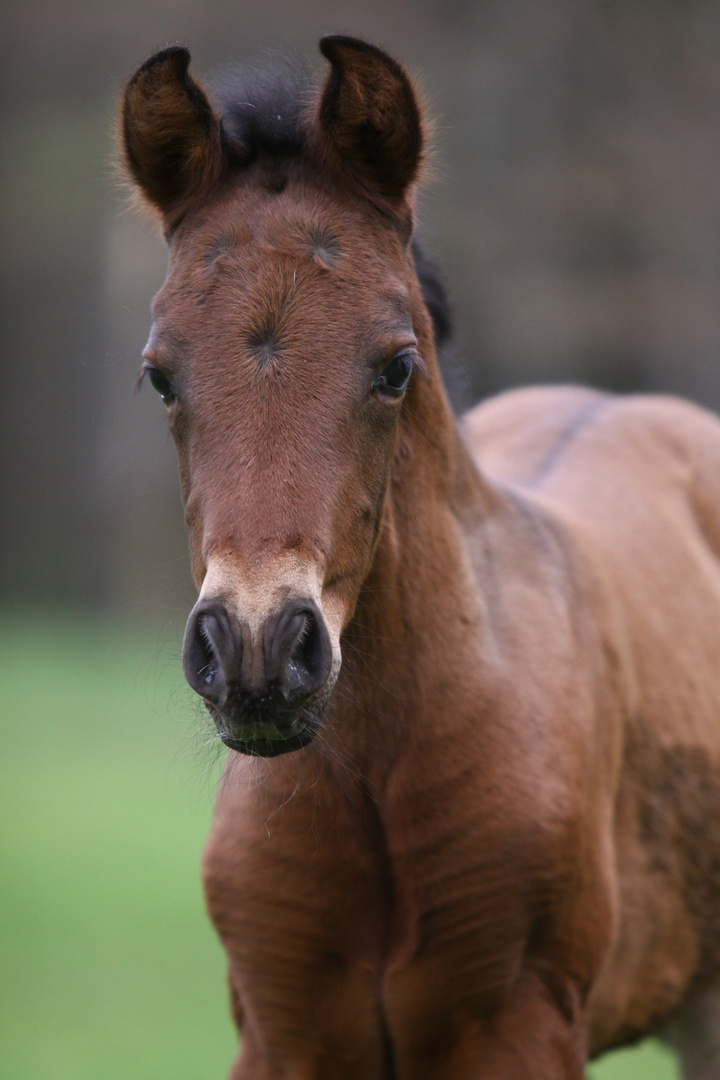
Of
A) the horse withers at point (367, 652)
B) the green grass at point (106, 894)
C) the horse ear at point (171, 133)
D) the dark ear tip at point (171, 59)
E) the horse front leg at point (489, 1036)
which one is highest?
the dark ear tip at point (171, 59)

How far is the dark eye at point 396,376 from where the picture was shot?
2451 mm

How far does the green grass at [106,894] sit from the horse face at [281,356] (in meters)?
0.34

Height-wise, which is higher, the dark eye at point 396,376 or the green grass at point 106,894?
the dark eye at point 396,376

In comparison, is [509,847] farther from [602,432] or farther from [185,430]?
[602,432]

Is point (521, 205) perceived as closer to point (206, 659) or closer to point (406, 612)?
point (406, 612)

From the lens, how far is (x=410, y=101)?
2.62 m

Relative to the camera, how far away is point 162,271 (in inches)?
623

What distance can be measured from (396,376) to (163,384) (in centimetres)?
46

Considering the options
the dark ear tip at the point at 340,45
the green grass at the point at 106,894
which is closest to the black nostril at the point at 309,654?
the green grass at the point at 106,894

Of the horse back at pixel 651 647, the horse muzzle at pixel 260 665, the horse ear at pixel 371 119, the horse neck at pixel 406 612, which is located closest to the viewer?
the horse muzzle at pixel 260 665

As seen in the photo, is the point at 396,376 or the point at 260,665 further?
the point at 396,376

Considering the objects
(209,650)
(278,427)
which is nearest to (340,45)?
(278,427)

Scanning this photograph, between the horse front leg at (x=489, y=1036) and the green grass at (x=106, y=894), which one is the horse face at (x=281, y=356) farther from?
the horse front leg at (x=489, y=1036)

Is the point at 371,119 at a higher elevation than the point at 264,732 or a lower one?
higher
